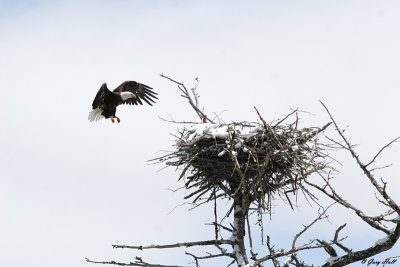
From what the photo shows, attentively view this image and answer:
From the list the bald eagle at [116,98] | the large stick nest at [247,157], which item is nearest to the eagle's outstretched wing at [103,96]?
the bald eagle at [116,98]

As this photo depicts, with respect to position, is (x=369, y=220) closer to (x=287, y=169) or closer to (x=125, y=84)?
(x=287, y=169)

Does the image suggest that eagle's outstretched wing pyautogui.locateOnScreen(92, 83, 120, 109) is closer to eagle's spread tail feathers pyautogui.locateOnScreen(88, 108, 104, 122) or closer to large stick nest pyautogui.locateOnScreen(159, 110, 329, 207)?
eagle's spread tail feathers pyautogui.locateOnScreen(88, 108, 104, 122)

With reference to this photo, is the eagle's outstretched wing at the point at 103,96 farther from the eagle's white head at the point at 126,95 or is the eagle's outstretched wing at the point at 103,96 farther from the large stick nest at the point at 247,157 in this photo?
the large stick nest at the point at 247,157

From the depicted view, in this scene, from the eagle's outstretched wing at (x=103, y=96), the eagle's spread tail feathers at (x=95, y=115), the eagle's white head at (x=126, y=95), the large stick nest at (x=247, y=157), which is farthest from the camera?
the eagle's spread tail feathers at (x=95, y=115)

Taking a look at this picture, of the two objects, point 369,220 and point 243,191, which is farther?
point 243,191

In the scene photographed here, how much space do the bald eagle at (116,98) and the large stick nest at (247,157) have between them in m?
5.38

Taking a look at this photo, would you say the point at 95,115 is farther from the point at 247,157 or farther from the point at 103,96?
the point at 247,157

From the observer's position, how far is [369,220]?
696cm

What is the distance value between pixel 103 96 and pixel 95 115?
2.28 ft

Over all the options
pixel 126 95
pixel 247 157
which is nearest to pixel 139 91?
Answer: pixel 126 95

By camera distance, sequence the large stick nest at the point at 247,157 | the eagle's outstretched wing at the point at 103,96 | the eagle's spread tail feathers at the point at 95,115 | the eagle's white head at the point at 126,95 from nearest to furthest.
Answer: the large stick nest at the point at 247,157
the eagle's outstretched wing at the point at 103,96
the eagle's white head at the point at 126,95
the eagle's spread tail feathers at the point at 95,115

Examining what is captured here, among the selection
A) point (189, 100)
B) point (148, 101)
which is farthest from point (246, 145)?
point (148, 101)

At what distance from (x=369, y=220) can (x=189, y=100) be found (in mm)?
3197

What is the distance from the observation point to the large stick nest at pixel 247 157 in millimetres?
7664
